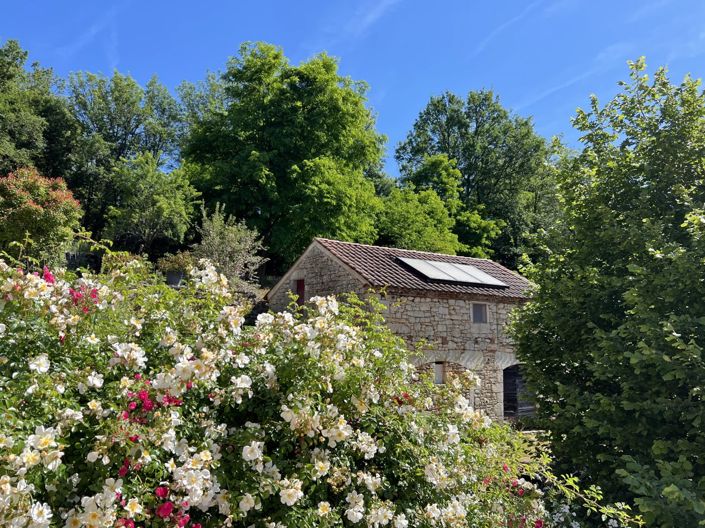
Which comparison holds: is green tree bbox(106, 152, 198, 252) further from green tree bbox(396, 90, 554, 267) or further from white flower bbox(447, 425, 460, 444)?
white flower bbox(447, 425, 460, 444)

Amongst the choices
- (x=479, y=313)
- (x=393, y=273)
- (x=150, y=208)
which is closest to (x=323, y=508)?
(x=393, y=273)

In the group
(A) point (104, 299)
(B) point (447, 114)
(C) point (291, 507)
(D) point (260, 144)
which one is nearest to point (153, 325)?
(A) point (104, 299)

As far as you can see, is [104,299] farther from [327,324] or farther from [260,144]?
[260,144]

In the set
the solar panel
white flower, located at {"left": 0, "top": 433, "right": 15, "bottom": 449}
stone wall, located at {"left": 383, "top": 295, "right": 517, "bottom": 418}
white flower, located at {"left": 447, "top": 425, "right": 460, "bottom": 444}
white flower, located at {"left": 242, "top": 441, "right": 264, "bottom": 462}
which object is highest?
the solar panel

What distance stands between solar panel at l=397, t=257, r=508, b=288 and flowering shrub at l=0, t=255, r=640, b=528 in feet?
35.0

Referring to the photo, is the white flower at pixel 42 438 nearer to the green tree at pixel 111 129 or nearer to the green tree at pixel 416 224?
the green tree at pixel 416 224

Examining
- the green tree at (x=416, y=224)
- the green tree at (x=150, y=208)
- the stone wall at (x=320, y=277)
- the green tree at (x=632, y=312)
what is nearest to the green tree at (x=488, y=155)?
the green tree at (x=416, y=224)

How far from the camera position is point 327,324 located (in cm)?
364

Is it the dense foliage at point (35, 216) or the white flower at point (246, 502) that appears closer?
the white flower at point (246, 502)

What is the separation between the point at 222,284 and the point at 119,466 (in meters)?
1.57

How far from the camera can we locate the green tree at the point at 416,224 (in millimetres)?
27531

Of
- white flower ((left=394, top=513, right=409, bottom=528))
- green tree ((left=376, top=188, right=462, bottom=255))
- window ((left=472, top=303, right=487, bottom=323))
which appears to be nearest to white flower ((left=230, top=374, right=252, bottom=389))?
white flower ((left=394, top=513, right=409, bottom=528))

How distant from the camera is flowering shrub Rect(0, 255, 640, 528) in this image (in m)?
2.60

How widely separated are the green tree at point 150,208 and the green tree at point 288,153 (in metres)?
1.74
